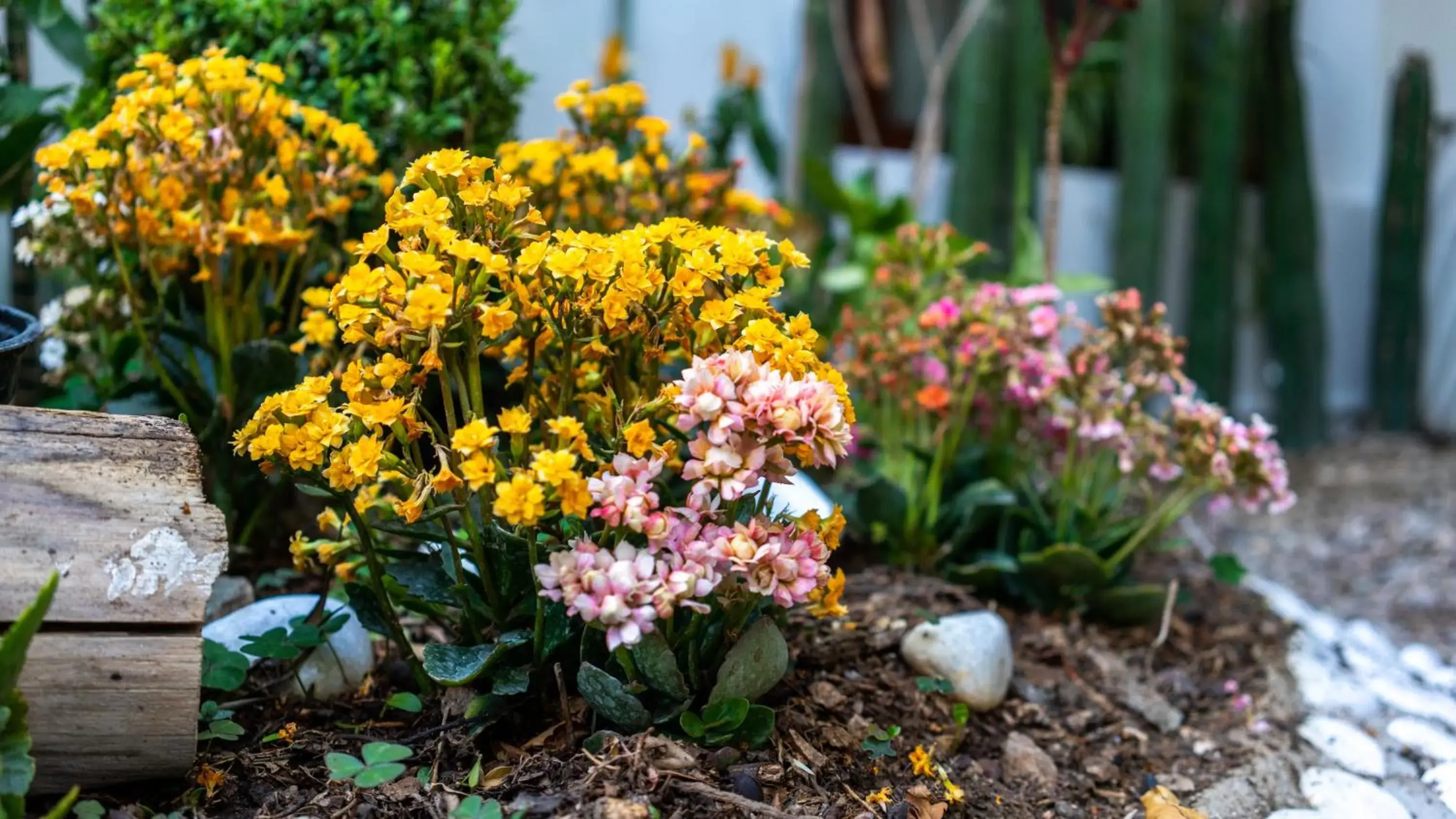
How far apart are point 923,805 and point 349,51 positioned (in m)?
1.68

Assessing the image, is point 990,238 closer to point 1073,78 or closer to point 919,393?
point 1073,78

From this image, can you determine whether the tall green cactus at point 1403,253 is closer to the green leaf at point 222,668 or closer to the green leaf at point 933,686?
the green leaf at point 933,686

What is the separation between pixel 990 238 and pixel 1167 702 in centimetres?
253

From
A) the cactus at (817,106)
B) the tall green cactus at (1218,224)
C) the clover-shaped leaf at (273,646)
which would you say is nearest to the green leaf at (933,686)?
the clover-shaped leaf at (273,646)

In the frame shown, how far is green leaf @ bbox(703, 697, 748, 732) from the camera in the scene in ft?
4.63

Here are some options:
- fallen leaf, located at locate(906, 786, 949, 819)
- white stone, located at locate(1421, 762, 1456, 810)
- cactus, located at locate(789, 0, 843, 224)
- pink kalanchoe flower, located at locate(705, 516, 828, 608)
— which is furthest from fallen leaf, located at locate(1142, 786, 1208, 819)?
cactus, located at locate(789, 0, 843, 224)

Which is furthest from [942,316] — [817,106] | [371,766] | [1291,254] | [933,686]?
[1291,254]

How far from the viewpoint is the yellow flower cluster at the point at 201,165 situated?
1750 millimetres

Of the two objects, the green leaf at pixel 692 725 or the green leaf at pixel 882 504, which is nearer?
the green leaf at pixel 692 725

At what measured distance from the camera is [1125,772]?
1.84 m

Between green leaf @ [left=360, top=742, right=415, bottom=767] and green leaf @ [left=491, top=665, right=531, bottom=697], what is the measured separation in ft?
0.41

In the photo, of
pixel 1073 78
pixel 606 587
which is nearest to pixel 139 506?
pixel 606 587

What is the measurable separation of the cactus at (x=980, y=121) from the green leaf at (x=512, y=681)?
3072 millimetres

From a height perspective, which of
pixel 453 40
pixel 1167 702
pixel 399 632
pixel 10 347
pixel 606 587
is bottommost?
pixel 1167 702
